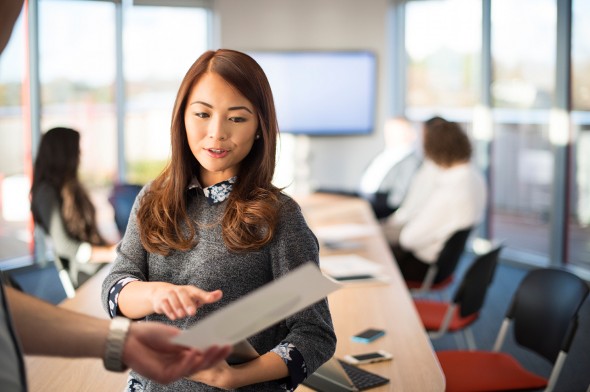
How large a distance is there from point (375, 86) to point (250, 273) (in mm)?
7546

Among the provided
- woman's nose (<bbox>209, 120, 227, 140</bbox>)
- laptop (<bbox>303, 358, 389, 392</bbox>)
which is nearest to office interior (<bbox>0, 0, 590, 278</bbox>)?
laptop (<bbox>303, 358, 389, 392</bbox>)

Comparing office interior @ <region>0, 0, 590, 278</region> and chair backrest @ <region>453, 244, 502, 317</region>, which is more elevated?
office interior @ <region>0, 0, 590, 278</region>

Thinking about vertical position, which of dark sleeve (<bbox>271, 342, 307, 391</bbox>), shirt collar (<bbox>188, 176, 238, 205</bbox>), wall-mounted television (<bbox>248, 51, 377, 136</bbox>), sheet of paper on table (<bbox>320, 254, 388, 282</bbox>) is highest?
wall-mounted television (<bbox>248, 51, 377, 136</bbox>)

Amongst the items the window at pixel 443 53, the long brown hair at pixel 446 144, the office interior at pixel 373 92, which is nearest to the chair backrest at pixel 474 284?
the long brown hair at pixel 446 144

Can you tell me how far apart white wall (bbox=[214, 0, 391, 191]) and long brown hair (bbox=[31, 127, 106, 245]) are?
447cm

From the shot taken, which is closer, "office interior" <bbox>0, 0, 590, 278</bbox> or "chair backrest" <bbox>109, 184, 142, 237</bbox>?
"chair backrest" <bbox>109, 184, 142, 237</bbox>

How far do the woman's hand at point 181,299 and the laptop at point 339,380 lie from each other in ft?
2.32

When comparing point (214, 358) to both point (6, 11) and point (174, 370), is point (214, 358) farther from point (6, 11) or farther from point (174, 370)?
point (6, 11)

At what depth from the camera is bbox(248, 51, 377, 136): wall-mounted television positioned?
29.8ft

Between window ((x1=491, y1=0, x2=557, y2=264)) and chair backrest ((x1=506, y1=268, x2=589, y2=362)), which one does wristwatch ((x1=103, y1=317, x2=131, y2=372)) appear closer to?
chair backrest ((x1=506, y1=268, x2=589, y2=362))

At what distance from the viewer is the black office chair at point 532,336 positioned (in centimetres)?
309

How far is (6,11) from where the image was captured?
4.74 ft

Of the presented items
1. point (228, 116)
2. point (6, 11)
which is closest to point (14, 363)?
point (6, 11)

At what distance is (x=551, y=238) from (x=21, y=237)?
15.7 ft
